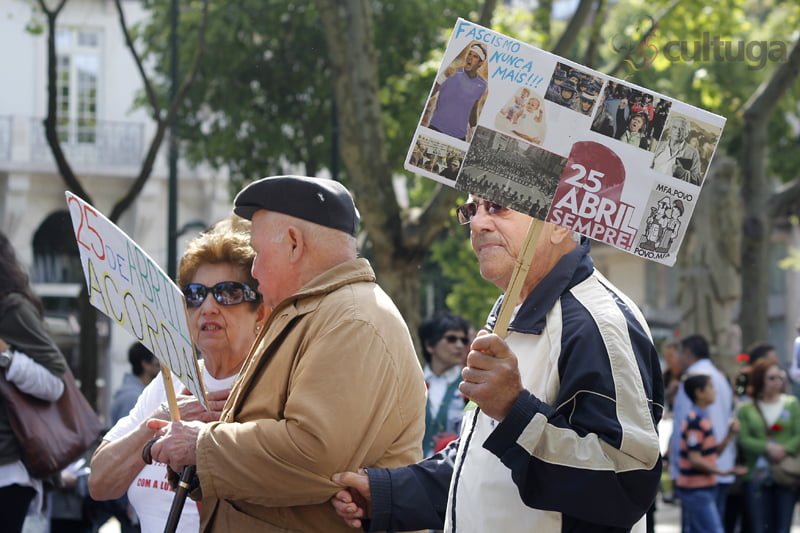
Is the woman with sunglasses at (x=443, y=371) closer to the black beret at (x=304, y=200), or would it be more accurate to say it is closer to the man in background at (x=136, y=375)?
the man in background at (x=136, y=375)

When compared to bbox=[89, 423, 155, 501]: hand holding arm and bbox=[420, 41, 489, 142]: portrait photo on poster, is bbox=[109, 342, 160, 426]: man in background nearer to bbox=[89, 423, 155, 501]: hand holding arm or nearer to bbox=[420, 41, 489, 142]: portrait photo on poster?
bbox=[89, 423, 155, 501]: hand holding arm

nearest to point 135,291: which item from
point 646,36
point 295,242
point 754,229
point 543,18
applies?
point 295,242

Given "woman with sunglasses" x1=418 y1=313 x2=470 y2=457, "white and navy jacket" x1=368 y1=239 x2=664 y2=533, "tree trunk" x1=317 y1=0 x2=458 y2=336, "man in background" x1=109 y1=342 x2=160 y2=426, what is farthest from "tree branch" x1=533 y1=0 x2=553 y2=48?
"white and navy jacket" x1=368 y1=239 x2=664 y2=533

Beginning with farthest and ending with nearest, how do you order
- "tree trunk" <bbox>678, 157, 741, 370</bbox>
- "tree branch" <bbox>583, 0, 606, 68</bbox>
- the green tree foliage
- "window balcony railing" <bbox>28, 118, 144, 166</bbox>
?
"window balcony railing" <bbox>28, 118, 144, 166</bbox>
the green tree foliage
"tree trunk" <bbox>678, 157, 741, 370</bbox>
"tree branch" <bbox>583, 0, 606, 68</bbox>

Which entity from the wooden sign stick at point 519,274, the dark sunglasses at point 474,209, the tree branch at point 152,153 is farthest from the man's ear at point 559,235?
the tree branch at point 152,153

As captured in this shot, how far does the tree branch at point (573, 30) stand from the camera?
12641mm

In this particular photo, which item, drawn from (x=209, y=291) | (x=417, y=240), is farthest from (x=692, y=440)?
(x=209, y=291)

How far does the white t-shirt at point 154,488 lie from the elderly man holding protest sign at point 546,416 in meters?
0.92

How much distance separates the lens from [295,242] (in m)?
3.86

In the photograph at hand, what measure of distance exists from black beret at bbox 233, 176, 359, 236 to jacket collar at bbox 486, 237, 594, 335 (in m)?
0.59

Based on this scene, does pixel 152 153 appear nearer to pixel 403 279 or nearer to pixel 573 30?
pixel 403 279

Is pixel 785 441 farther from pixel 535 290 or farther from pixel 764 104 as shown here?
pixel 535 290

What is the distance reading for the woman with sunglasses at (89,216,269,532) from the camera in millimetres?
4387

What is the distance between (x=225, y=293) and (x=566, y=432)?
1.69m
